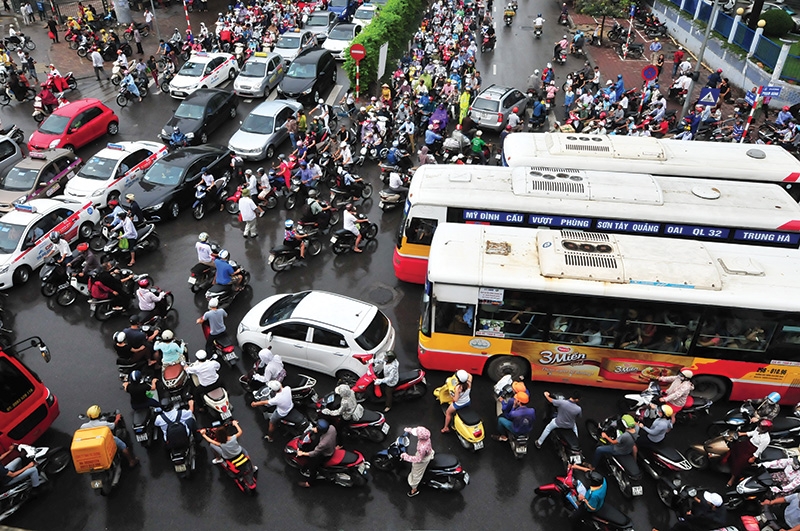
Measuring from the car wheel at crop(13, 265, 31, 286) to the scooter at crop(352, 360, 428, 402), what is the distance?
32.0 ft

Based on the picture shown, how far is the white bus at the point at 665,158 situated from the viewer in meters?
14.6

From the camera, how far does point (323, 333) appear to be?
11.1 m

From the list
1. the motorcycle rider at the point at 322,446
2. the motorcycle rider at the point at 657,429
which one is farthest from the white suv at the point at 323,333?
the motorcycle rider at the point at 657,429

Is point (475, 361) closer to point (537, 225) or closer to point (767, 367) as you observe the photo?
point (537, 225)

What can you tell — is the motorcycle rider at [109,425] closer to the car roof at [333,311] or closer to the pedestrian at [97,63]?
the car roof at [333,311]

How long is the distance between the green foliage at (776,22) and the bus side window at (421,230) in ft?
85.5

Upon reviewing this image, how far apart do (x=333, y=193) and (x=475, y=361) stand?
8.38 metres

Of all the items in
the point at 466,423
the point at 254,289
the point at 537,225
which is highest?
the point at 537,225

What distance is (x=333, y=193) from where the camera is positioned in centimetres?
1778

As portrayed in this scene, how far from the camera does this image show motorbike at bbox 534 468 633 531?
834 centimetres

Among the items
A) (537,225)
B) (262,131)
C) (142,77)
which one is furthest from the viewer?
(142,77)

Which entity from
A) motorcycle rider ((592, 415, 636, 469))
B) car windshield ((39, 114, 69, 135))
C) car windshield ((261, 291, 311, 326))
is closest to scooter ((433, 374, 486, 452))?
motorcycle rider ((592, 415, 636, 469))

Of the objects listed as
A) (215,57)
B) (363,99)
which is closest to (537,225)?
(363,99)

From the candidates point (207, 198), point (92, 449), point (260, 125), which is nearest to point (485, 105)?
point (260, 125)
